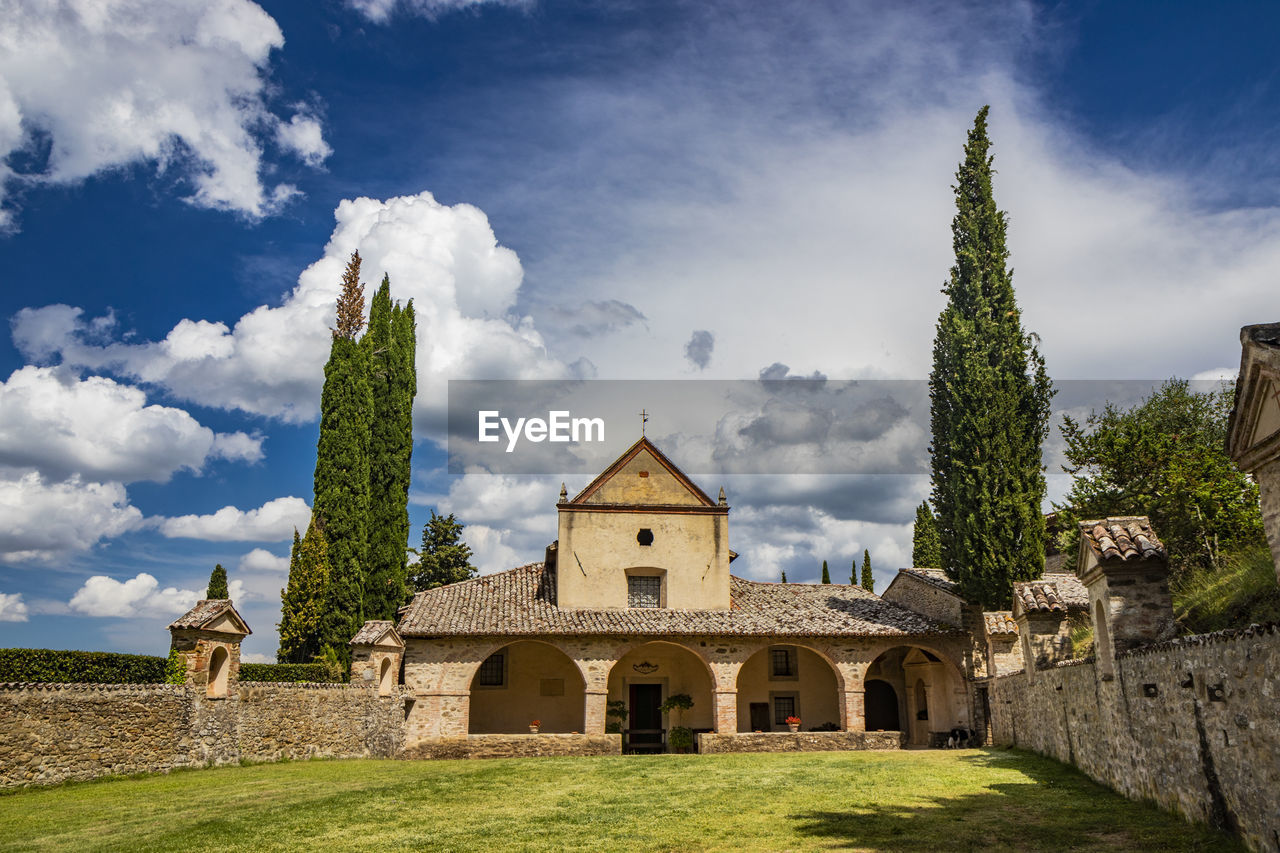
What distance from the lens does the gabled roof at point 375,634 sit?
72.0 ft

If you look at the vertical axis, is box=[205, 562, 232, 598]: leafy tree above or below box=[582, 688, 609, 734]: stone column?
above

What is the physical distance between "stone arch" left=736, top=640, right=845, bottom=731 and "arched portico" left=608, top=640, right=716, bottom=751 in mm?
1589

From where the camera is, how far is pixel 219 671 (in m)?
17.2

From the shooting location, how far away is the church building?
24219mm

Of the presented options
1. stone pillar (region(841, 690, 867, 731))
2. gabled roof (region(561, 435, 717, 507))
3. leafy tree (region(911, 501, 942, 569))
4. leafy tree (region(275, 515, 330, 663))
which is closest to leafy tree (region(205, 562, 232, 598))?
leafy tree (region(275, 515, 330, 663))

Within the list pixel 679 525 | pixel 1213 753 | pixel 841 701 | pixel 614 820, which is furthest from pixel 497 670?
pixel 1213 753

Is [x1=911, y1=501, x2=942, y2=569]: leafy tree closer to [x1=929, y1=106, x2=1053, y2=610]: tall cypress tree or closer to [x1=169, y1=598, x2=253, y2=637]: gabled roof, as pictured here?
[x1=929, y1=106, x2=1053, y2=610]: tall cypress tree

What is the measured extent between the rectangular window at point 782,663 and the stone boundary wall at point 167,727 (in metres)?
12.9

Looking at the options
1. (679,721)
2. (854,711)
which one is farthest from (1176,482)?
(679,721)

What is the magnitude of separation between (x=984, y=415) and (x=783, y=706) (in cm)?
1161

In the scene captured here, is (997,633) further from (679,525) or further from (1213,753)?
(1213,753)

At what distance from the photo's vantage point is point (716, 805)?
11867 millimetres

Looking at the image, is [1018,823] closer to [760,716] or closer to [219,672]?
[219,672]

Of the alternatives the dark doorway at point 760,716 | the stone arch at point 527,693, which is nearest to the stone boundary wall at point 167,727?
the stone arch at point 527,693
